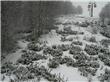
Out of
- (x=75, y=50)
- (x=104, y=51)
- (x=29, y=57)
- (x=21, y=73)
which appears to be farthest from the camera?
(x=104, y=51)

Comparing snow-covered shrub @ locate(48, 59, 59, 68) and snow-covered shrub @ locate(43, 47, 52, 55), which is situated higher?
snow-covered shrub @ locate(43, 47, 52, 55)

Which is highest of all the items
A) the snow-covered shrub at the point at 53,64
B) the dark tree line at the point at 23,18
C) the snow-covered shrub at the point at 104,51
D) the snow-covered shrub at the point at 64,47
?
the dark tree line at the point at 23,18

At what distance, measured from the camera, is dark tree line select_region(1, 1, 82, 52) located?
1288 centimetres

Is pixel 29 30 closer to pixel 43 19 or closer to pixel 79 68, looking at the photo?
pixel 43 19

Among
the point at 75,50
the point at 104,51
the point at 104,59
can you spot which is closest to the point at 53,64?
the point at 75,50

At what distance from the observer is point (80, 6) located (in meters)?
71.1

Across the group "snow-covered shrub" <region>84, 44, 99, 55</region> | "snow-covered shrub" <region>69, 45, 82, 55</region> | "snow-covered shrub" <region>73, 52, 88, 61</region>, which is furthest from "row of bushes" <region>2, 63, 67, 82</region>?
"snow-covered shrub" <region>84, 44, 99, 55</region>

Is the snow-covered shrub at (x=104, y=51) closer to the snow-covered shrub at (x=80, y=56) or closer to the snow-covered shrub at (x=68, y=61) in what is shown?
the snow-covered shrub at (x=80, y=56)

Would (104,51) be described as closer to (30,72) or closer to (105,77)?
(105,77)

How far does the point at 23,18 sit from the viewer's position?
18.3 m

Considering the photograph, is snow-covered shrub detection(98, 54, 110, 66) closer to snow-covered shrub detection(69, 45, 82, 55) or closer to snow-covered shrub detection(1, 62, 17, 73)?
snow-covered shrub detection(69, 45, 82, 55)

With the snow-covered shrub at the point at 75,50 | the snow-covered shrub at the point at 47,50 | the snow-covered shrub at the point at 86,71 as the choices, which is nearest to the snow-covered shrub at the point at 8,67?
the snow-covered shrub at the point at 47,50

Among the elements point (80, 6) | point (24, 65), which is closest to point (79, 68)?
point (24, 65)

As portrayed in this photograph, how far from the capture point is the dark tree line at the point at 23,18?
42.2 feet
